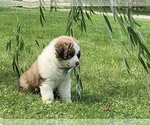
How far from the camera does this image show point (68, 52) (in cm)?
422

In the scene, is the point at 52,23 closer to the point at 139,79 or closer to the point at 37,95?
the point at 139,79

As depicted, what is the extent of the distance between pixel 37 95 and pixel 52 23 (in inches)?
274

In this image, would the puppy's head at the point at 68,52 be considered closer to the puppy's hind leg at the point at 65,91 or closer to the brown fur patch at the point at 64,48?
the brown fur patch at the point at 64,48

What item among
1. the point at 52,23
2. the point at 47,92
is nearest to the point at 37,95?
the point at 47,92

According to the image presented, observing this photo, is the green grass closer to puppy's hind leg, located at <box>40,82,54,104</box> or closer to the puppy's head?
puppy's hind leg, located at <box>40,82,54,104</box>

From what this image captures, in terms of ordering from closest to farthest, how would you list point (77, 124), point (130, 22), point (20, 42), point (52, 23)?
point (130, 22) < point (77, 124) < point (20, 42) < point (52, 23)

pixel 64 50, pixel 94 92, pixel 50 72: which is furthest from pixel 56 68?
pixel 94 92

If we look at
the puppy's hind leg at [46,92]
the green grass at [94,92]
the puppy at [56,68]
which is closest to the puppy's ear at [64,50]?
the puppy at [56,68]

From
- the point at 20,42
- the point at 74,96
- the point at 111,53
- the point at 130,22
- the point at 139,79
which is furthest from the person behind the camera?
the point at 111,53

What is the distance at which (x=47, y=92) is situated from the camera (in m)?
4.39

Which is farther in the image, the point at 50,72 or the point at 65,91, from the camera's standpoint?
the point at 65,91

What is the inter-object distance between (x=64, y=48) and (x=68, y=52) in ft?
0.16

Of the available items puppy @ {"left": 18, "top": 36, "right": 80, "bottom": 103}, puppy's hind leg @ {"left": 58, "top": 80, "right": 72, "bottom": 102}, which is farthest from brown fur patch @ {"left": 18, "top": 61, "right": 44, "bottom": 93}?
puppy's hind leg @ {"left": 58, "top": 80, "right": 72, "bottom": 102}

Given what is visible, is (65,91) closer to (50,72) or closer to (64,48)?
(50,72)
